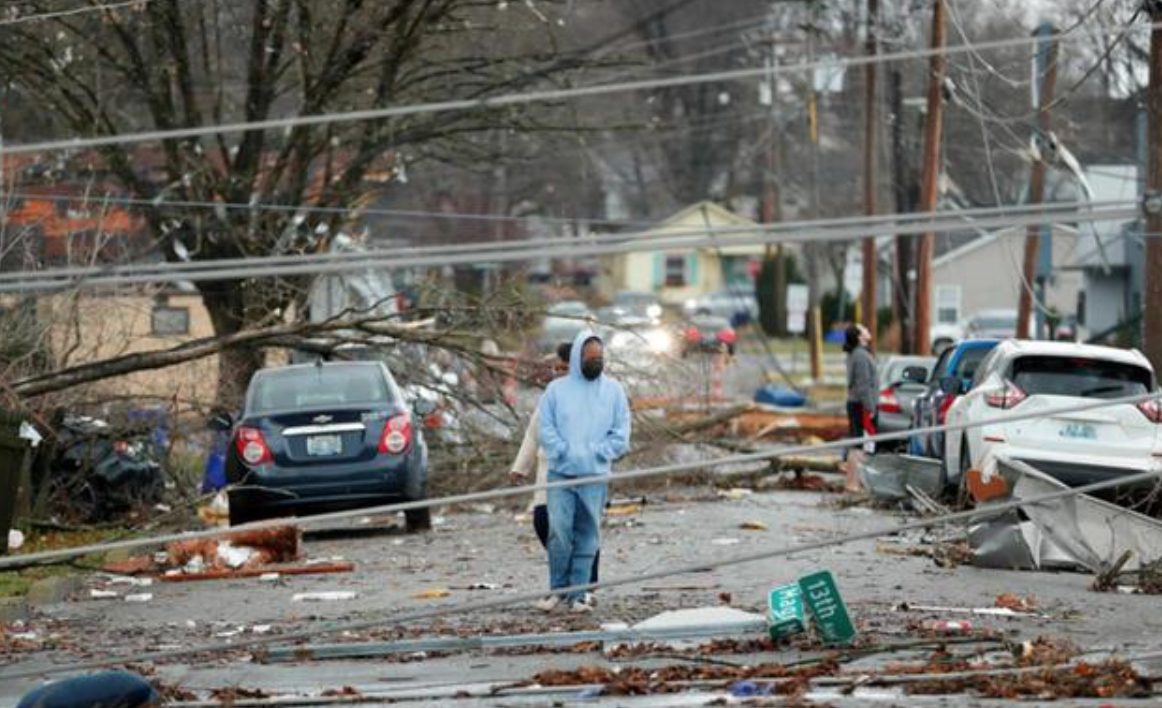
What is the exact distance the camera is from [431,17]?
94.1 ft

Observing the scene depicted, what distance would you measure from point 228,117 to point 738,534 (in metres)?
15.4

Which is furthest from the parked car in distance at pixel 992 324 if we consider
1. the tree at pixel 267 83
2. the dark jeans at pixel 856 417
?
the dark jeans at pixel 856 417

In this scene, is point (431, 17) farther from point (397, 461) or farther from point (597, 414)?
point (597, 414)

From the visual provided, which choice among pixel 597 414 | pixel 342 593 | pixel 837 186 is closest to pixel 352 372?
pixel 342 593

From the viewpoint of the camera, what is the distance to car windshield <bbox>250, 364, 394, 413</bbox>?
2214 cm

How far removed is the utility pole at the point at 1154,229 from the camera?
24609mm

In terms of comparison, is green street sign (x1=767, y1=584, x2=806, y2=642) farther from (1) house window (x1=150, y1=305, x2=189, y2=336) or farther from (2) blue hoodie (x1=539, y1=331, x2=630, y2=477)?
(1) house window (x1=150, y1=305, x2=189, y2=336)

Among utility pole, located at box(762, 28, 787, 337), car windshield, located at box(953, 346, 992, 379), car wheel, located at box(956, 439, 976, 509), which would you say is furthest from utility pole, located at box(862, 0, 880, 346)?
car wheel, located at box(956, 439, 976, 509)

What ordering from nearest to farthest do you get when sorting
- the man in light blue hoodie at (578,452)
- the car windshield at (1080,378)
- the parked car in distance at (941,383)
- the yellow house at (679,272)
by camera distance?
1. the man in light blue hoodie at (578,452)
2. the car windshield at (1080,378)
3. the parked car in distance at (941,383)
4. the yellow house at (679,272)

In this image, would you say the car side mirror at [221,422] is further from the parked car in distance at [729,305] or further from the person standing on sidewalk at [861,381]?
the parked car in distance at [729,305]

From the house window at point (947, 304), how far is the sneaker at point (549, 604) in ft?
203

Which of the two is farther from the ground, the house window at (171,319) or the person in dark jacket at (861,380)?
the house window at (171,319)

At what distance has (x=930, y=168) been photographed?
3906 centimetres

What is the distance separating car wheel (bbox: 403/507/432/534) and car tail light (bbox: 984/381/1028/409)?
534 cm
